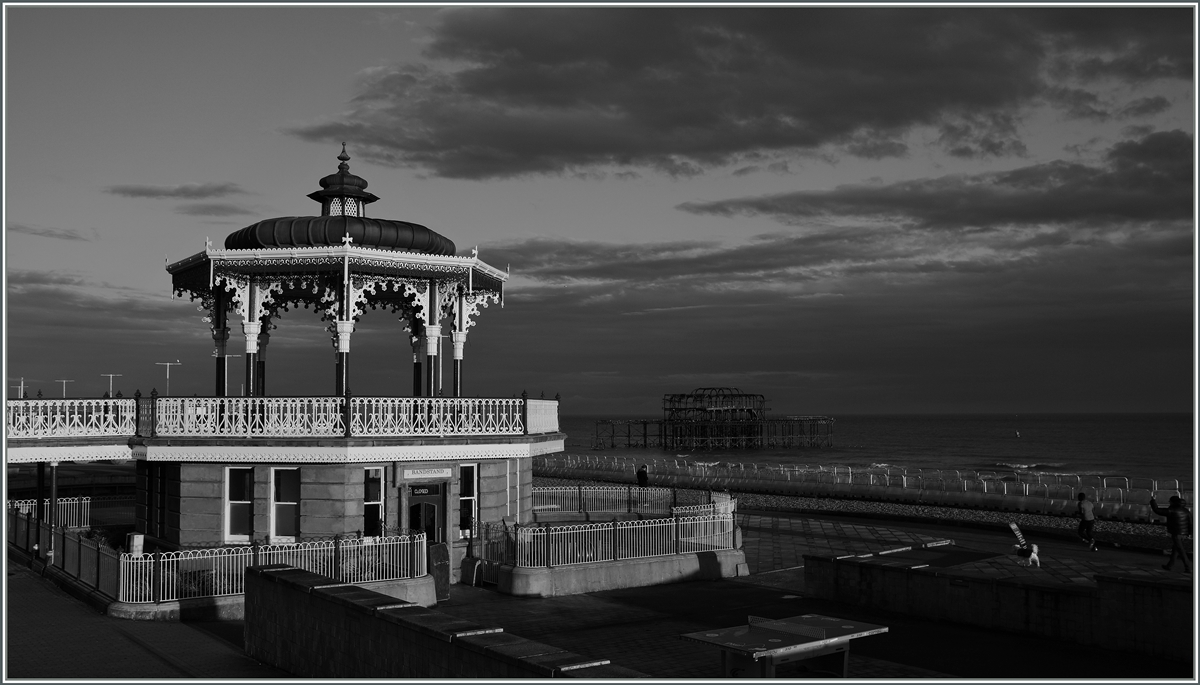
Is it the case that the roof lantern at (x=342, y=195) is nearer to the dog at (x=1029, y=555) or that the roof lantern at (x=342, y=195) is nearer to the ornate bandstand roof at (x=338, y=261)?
the ornate bandstand roof at (x=338, y=261)

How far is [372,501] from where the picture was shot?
24047 mm

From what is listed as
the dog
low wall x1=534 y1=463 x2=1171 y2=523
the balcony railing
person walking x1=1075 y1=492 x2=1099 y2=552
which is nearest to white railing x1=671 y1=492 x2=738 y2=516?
the balcony railing

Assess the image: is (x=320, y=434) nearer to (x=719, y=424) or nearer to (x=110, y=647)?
(x=110, y=647)

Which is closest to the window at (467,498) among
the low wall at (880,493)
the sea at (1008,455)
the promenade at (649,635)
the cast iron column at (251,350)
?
the promenade at (649,635)

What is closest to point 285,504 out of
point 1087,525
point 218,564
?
point 218,564

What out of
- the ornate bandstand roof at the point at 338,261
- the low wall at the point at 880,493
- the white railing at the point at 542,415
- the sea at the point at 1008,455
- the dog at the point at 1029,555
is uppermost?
the ornate bandstand roof at the point at 338,261

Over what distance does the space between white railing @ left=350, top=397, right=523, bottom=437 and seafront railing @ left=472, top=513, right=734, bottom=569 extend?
8.05ft

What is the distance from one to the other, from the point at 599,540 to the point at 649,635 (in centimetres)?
513

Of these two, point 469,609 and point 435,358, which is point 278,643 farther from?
point 435,358

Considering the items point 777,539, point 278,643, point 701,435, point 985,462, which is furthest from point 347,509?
point 701,435

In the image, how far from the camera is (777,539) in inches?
1271

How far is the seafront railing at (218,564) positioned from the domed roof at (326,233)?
8.60 m

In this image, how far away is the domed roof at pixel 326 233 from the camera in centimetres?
2673

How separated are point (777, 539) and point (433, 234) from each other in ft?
46.2
